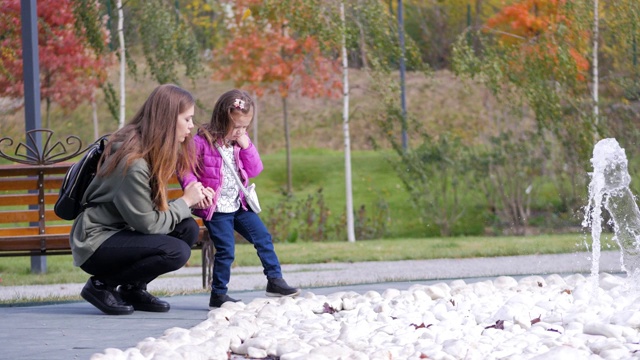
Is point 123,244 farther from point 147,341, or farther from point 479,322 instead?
point 479,322

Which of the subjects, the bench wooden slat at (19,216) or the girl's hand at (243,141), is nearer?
the girl's hand at (243,141)

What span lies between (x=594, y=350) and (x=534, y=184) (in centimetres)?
1153

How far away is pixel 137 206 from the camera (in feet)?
16.6

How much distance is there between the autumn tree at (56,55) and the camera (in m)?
15.0

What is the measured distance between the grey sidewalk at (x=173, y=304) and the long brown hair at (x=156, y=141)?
0.70m

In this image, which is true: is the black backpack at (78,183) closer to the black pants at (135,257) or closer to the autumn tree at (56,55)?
the black pants at (135,257)

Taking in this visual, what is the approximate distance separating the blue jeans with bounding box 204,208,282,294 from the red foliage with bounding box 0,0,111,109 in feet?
28.6

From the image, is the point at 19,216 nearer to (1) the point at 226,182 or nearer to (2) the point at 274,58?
(1) the point at 226,182

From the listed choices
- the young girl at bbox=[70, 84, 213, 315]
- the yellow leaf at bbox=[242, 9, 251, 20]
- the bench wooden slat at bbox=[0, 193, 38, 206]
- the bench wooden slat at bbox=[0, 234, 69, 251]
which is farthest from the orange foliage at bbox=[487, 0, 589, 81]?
the young girl at bbox=[70, 84, 213, 315]

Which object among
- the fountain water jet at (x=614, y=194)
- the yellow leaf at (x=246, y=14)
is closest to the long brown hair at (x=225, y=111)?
the fountain water jet at (x=614, y=194)

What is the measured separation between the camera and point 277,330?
14.7 feet

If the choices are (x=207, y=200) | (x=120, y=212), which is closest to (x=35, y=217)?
(x=207, y=200)

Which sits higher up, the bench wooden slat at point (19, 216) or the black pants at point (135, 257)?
the bench wooden slat at point (19, 216)

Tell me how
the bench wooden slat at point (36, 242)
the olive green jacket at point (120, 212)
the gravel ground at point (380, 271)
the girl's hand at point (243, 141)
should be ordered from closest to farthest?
the olive green jacket at point (120, 212)
the girl's hand at point (243, 141)
the bench wooden slat at point (36, 242)
the gravel ground at point (380, 271)
